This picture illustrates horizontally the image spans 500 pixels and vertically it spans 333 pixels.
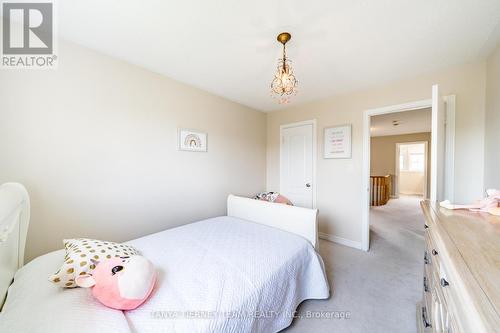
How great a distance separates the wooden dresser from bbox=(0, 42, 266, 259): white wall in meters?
2.40

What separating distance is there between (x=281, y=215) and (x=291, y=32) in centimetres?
167

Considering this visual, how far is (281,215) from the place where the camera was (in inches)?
76.1

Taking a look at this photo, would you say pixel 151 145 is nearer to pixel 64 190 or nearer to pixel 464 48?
pixel 64 190

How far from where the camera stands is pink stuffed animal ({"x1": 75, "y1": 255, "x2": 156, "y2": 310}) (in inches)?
33.5

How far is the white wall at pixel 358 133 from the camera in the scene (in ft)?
6.47

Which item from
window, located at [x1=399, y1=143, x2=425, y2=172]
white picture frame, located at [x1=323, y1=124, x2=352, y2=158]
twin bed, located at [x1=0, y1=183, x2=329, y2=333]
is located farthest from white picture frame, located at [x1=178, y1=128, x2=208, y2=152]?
window, located at [x1=399, y1=143, x2=425, y2=172]

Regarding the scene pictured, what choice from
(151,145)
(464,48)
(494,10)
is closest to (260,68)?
(151,145)

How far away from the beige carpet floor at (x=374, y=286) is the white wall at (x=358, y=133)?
0.45m

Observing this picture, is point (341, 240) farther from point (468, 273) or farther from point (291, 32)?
point (291, 32)

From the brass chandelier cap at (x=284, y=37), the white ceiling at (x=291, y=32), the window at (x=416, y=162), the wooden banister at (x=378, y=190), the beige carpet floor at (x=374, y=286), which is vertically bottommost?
the beige carpet floor at (x=374, y=286)

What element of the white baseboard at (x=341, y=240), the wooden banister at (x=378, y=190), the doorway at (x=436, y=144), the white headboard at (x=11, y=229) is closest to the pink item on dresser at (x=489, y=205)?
the doorway at (x=436, y=144)

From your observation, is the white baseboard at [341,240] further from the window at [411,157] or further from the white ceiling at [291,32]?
the window at [411,157]

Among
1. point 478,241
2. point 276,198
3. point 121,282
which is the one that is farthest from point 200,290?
point 276,198

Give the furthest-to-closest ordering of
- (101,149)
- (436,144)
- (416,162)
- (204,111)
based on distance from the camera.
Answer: (416,162) → (204,111) → (101,149) → (436,144)
